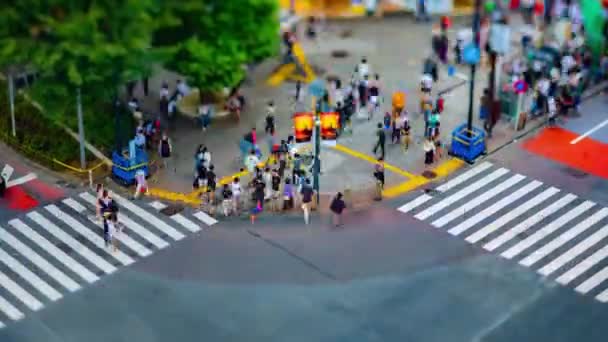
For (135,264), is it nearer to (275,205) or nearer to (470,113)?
(275,205)

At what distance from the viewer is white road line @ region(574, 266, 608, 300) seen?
3619cm

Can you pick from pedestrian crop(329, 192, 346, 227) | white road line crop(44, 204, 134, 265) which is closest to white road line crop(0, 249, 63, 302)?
white road line crop(44, 204, 134, 265)

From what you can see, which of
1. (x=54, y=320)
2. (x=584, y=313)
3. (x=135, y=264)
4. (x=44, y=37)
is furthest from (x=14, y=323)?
(x=584, y=313)

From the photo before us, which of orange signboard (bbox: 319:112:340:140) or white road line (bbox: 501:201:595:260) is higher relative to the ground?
orange signboard (bbox: 319:112:340:140)

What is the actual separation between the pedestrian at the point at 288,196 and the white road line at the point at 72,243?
7327 millimetres

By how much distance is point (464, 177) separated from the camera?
4400 centimetres

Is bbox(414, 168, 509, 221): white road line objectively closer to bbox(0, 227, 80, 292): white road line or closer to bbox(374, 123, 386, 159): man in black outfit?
bbox(374, 123, 386, 159): man in black outfit

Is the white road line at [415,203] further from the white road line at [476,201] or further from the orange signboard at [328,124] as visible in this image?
the orange signboard at [328,124]

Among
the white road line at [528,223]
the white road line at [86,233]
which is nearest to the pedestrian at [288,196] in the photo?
the white road line at [86,233]

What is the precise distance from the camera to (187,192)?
4262 centimetres

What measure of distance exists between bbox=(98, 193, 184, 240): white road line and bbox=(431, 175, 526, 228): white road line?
9.70 metres

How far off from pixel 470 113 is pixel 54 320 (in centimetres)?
1961

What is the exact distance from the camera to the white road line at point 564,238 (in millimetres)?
38000

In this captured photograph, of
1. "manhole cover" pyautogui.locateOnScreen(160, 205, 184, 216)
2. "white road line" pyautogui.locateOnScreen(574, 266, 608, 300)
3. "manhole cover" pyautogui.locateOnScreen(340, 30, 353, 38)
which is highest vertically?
"manhole cover" pyautogui.locateOnScreen(340, 30, 353, 38)
